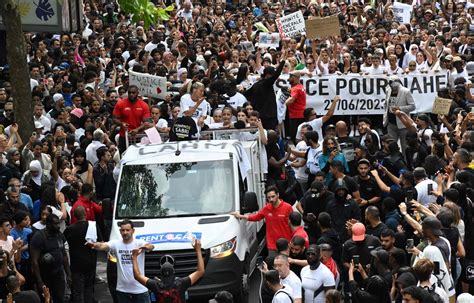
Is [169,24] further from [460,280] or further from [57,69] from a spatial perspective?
[460,280]

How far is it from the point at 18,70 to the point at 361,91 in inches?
293

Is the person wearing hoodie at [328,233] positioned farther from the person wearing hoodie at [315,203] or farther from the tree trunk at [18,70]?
the tree trunk at [18,70]

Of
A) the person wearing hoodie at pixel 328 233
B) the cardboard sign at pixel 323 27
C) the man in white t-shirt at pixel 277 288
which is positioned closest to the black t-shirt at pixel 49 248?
the person wearing hoodie at pixel 328 233

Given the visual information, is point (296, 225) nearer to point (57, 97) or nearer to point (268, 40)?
point (57, 97)

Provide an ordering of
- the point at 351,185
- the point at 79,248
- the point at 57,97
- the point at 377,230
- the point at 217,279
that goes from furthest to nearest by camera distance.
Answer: the point at 57,97
the point at 351,185
the point at 79,248
the point at 217,279
the point at 377,230

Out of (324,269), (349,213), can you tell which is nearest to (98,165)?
(349,213)

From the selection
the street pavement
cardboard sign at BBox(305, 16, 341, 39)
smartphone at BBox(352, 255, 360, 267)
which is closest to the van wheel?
the street pavement

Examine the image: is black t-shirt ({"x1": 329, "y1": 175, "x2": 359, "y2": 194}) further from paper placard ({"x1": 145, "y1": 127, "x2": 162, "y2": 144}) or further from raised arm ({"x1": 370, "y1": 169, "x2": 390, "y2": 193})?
paper placard ({"x1": 145, "y1": 127, "x2": 162, "y2": 144})

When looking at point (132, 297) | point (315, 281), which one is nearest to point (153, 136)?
point (132, 297)

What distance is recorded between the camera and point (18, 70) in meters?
21.4

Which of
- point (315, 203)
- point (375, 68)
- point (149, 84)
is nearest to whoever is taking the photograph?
point (315, 203)

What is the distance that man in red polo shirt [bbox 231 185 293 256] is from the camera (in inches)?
669

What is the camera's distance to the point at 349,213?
56.5ft

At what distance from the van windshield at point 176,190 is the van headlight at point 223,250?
2.28 ft
